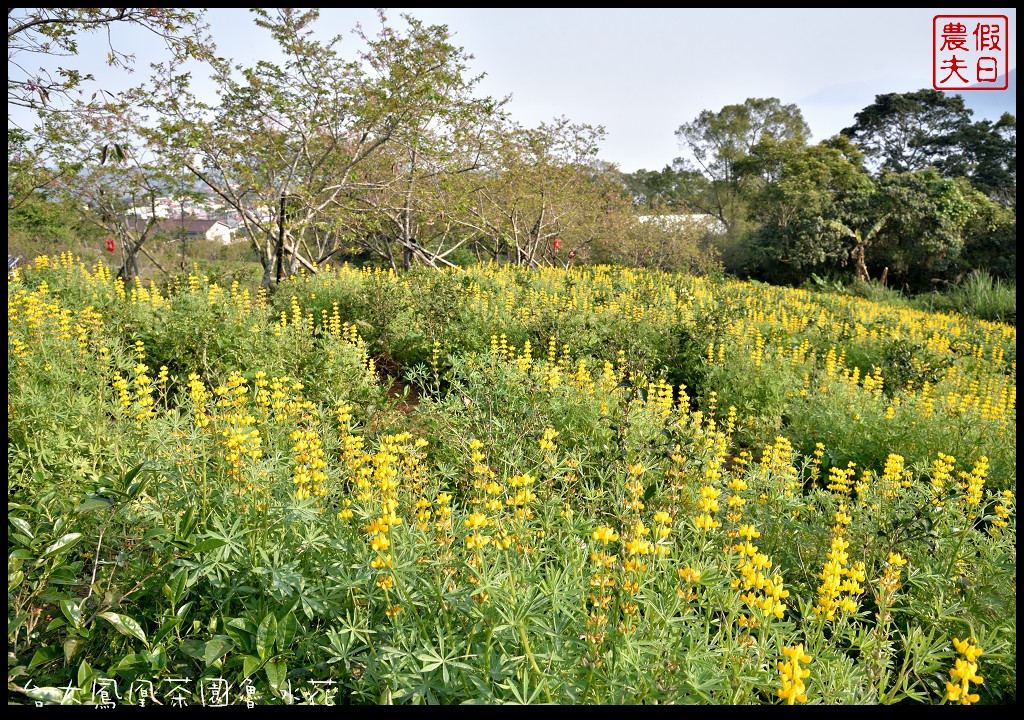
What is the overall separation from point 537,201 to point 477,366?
954cm

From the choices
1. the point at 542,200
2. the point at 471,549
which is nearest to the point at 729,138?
the point at 542,200

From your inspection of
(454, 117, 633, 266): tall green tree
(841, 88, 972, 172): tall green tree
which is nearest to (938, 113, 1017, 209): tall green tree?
(841, 88, 972, 172): tall green tree

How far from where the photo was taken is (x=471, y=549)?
1795 mm

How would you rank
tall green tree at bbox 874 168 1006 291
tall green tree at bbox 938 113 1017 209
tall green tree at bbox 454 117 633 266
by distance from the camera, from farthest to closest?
1. tall green tree at bbox 938 113 1017 209
2. tall green tree at bbox 874 168 1006 291
3. tall green tree at bbox 454 117 633 266

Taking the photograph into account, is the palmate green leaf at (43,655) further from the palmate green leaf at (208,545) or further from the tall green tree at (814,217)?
the tall green tree at (814,217)

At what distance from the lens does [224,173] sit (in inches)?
283

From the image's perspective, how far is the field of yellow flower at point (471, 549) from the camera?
4.87ft

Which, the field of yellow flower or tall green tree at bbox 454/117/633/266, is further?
tall green tree at bbox 454/117/633/266

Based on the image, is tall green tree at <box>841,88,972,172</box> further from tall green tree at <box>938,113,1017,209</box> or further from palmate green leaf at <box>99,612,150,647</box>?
palmate green leaf at <box>99,612,150,647</box>

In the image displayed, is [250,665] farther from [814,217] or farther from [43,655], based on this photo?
[814,217]

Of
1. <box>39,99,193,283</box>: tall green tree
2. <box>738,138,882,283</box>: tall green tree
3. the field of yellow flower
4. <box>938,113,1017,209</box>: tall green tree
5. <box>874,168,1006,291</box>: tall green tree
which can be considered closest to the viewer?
the field of yellow flower

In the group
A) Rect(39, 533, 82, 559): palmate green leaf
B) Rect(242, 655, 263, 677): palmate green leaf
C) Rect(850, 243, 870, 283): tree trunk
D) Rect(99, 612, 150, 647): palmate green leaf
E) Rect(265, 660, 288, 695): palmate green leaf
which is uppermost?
Rect(850, 243, 870, 283): tree trunk

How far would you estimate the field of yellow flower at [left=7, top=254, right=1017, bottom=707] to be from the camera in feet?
4.87

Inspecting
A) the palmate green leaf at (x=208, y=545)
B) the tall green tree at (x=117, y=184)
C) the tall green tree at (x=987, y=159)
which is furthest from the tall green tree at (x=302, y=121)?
the tall green tree at (x=987, y=159)
